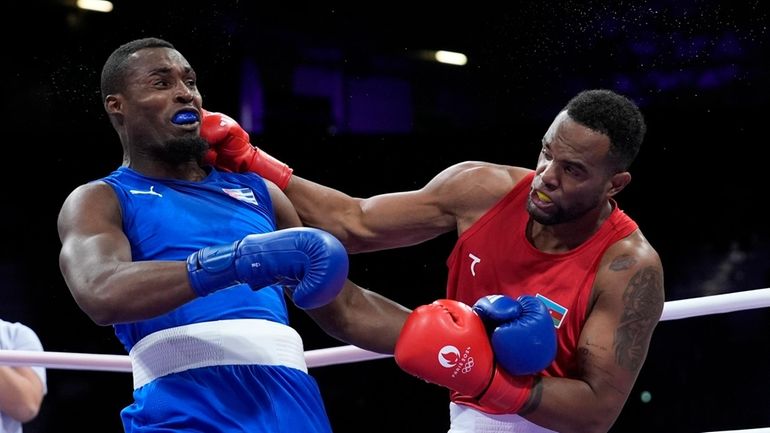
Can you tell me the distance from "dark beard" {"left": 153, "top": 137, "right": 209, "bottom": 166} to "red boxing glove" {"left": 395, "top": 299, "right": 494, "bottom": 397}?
0.70 meters

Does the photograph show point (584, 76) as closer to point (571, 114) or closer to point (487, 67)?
point (487, 67)

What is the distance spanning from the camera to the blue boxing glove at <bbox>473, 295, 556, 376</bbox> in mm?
2268

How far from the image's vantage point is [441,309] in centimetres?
237

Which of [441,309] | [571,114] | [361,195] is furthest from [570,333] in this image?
[361,195]

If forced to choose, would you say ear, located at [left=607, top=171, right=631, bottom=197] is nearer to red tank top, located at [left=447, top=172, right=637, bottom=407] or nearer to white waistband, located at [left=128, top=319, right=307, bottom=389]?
red tank top, located at [left=447, top=172, right=637, bottom=407]

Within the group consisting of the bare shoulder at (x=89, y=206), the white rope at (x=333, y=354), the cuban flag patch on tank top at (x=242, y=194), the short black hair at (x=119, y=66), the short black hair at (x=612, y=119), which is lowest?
the white rope at (x=333, y=354)

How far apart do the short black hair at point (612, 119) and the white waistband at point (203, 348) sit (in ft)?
3.30

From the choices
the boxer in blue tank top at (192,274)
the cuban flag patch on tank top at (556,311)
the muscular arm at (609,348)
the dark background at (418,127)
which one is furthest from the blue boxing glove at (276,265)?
the dark background at (418,127)

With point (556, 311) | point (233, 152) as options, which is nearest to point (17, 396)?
point (233, 152)

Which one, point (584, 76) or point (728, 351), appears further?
point (584, 76)

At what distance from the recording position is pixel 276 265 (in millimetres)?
1937

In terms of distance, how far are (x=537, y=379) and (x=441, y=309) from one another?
0.29 metres

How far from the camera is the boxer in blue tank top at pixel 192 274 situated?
77.4 inches

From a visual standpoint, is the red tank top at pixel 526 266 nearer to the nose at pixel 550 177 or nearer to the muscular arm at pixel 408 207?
the muscular arm at pixel 408 207
